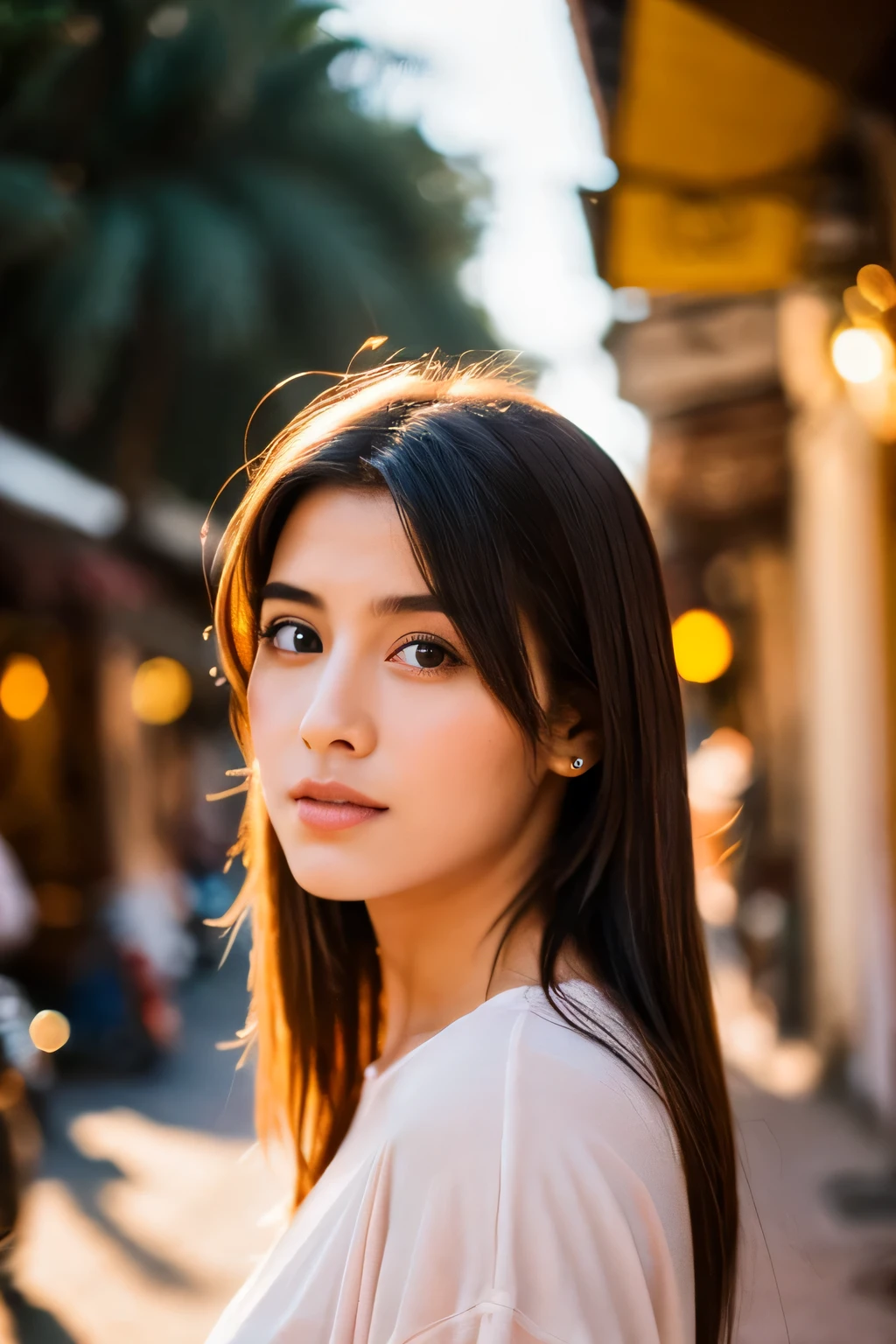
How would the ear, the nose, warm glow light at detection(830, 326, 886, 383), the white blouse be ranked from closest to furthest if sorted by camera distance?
the white blouse → the nose → the ear → warm glow light at detection(830, 326, 886, 383)

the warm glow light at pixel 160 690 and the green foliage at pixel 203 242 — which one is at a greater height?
the green foliage at pixel 203 242

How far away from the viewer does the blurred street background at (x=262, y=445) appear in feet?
11.5

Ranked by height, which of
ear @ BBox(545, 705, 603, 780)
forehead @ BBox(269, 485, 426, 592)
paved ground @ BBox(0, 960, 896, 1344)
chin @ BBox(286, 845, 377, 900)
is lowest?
paved ground @ BBox(0, 960, 896, 1344)

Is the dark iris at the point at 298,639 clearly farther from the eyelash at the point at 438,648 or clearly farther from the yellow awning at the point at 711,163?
the yellow awning at the point at 711,163

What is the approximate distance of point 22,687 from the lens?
1005cm

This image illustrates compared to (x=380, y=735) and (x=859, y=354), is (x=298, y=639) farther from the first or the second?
(x=859, y=354)

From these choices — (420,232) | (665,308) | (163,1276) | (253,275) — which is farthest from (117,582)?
(163,1276)

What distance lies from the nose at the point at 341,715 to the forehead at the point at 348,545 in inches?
3.3

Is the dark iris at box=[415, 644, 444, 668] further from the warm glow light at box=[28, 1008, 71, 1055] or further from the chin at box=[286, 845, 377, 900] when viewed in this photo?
the warm glow light at box=[28, 1008, 71, 1055]

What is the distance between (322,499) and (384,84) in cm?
944

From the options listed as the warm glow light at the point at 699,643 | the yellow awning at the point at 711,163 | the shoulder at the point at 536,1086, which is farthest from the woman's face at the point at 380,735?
the warm glow light at the point at 699,643

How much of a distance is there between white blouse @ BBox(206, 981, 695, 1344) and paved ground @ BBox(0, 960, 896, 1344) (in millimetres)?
367

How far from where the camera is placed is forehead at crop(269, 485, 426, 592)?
1216mm

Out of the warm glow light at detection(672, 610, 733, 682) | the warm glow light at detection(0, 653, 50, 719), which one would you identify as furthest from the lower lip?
the warm glow light at detection(672, 610, 733, 682)
